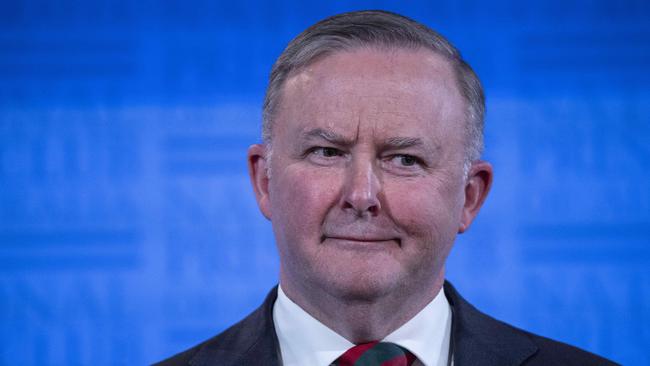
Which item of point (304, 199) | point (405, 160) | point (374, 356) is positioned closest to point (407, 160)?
point (405, 160)

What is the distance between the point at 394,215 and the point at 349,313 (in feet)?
0.87

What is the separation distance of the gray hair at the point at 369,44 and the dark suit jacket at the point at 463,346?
1.33ft

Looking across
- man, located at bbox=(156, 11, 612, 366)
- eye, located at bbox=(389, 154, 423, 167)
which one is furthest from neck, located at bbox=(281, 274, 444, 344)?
eye, located at bbox=(389, 154, 423, 167)

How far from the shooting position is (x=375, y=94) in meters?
1.83

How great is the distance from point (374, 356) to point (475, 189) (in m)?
0.50

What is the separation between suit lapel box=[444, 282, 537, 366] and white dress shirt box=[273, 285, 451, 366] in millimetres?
42

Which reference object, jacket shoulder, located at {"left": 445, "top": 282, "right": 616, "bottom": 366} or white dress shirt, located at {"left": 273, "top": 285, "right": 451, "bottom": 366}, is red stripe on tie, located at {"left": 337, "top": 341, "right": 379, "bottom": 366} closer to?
A: white dress shirt, located at {"left": 273, "top": 285, "right": 451, "bottom": 366}

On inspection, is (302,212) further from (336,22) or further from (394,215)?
(336,22)

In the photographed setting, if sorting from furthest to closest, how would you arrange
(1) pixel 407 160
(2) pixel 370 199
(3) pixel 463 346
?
(3) pixel 463 346, (1) pixel 407 160, (2) pixel 370 199

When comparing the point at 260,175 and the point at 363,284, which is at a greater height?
the point at 260,175

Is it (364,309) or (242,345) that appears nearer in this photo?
(364,309)

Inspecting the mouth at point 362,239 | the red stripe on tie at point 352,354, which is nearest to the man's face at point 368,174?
the mouth at point 362,239

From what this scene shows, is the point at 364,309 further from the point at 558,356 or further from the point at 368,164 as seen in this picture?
the point at 558,356

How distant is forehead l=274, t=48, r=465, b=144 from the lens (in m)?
1.81
